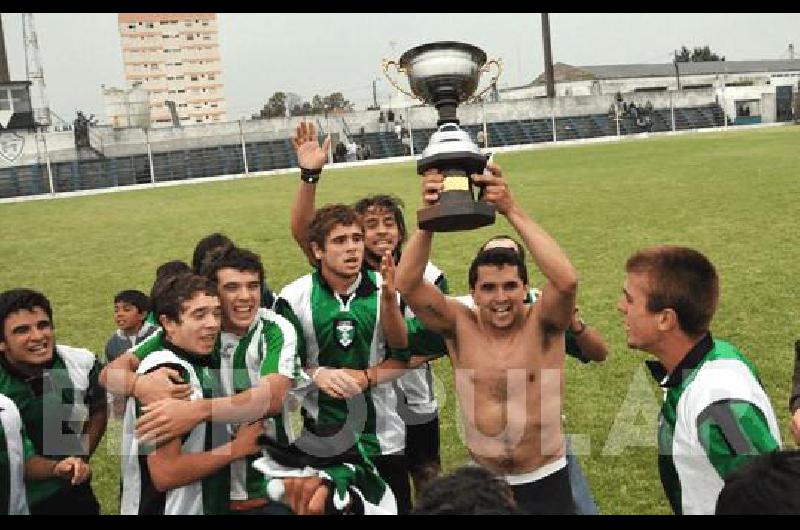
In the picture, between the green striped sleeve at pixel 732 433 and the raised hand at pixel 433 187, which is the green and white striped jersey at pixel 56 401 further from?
the green striped sleeve at pixel 732 433

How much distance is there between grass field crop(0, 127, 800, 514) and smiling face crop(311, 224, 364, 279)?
1.86 m

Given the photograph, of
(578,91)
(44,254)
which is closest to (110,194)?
(44,254)

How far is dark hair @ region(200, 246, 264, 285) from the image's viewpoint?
3732 millimetres

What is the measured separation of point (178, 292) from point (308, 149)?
1635 millimetres

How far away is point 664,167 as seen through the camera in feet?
79.3

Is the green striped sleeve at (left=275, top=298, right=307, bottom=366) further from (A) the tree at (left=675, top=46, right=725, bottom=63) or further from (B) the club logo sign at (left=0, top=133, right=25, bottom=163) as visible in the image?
(A) the tree at (left=675, top=46, right=725, bottom=63)

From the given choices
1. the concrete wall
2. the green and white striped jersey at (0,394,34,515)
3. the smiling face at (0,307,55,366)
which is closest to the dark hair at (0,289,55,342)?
the smiling face at (0,307,55,366)

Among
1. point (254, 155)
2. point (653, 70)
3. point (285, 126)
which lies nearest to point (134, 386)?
point (254, 155)

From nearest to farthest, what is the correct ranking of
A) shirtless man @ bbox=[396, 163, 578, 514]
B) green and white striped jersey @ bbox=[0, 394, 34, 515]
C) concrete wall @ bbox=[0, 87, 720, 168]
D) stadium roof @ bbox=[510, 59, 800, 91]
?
1. green and white striped jersey @ bbox=[0, 394, 34, 515]
2. shirtless man @ bbox=[396, 163, 578, 514]
3. concrete wall @ bbox=[0, 87, 720, 168]
4. stadium roof @ bbox=[510, 59, 800, 91]

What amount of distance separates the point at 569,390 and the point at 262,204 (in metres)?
16.8

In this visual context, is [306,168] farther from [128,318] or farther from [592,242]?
[592,242]

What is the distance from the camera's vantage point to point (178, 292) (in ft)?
10.8

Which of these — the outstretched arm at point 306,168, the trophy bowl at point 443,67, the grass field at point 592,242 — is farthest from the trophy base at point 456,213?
the grass field at point 592,242
